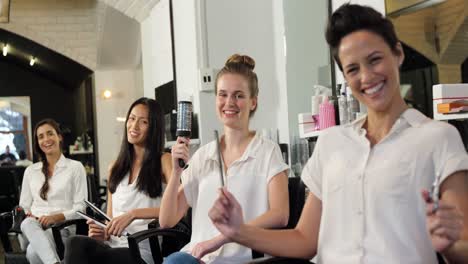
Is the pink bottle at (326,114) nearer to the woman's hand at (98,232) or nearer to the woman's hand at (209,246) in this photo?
the woman's hand at (209,246)

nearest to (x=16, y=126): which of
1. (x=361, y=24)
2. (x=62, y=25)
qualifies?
(x=62, y=25)

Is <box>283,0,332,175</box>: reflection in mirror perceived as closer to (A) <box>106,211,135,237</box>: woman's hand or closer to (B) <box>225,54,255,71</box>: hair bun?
(B) <box>225,54,255,71</box>: hair bun

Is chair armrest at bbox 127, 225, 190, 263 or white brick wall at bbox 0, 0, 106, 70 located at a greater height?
white brick wall at bbox 0, 0, 106, 70

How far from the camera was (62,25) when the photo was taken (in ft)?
27.7

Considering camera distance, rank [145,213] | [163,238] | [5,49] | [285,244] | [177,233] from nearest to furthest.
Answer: [285,244]
[177,233]
[163,238]
[145,213]
[5,49]

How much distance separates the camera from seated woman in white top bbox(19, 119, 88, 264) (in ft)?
11.1

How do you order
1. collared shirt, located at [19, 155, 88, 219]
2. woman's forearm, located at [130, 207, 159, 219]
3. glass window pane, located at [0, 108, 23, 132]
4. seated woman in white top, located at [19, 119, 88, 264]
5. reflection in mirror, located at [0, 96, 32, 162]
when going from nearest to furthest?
woman's forearm, located at [130, 207, 159, 219]
seated woman in white top, located at [19, 119, 88, 264]
collared shirt, located at [19, 155, 88, 219]
reflection in mirror, located at [0, 96, 32, 162]
glass window pane, located at [0, 108, 23, 132]

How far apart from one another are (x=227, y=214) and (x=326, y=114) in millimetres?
1233

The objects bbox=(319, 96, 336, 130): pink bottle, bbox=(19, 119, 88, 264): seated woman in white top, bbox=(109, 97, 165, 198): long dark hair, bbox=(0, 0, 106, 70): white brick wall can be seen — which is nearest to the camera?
bbox=(319, 96, 336, 130): pink bottle

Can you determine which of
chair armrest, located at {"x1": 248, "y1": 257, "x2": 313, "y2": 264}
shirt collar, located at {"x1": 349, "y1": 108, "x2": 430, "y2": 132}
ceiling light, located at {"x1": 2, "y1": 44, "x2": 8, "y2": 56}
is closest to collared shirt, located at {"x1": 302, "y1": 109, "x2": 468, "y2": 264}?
shirt collar, located at {"x1": 349, "y1": 108, "x2": 430, "y2": 132}

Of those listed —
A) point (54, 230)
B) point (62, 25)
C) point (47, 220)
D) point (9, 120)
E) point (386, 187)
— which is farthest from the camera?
point (9, 120)

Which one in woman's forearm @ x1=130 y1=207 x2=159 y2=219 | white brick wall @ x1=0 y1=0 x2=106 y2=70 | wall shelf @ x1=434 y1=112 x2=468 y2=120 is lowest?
woman's forearm @ x1=130 y1=207 x2=159 y2=219

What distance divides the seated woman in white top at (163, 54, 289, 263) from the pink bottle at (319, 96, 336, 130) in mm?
487

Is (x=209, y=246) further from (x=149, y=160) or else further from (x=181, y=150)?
(x=149, y=160)
